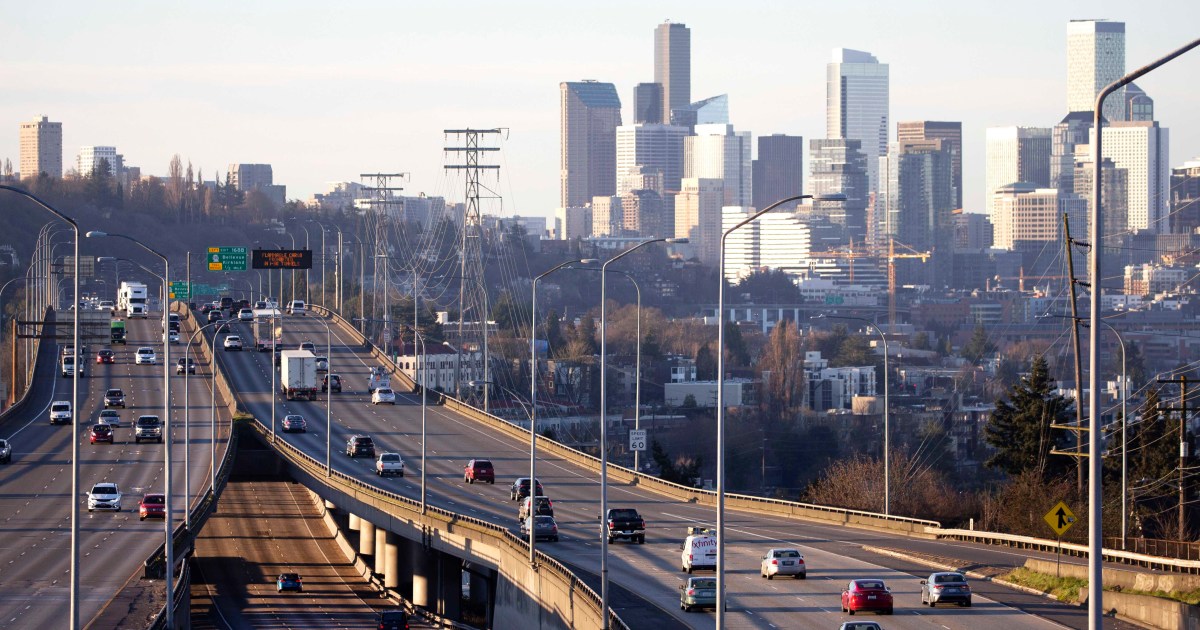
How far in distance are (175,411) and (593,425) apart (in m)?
75.8

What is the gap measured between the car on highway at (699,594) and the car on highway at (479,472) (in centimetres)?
3181

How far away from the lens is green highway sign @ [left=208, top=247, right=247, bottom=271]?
119 meters

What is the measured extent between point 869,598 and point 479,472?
35486 millimetres

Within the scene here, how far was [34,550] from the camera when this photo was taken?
52531mm

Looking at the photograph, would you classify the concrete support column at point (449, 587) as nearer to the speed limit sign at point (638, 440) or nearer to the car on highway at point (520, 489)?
the car on highway at point (520, 489)

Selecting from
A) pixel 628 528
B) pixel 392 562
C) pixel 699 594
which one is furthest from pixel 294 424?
pixel 699 594

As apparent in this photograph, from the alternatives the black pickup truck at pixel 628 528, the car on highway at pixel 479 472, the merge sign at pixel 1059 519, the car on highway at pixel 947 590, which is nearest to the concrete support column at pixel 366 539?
the car on highway at pixel 479 472

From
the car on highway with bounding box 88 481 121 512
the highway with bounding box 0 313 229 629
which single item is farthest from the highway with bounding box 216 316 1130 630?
the car on highway with bounding box 88 481 121 512

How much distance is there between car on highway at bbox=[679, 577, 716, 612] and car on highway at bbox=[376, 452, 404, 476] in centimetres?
3531

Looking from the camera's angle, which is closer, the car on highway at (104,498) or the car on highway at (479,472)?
the car on highway at (104,498)

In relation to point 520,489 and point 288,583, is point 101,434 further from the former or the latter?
point 520,489

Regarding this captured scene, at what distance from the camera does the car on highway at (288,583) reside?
70.1 m

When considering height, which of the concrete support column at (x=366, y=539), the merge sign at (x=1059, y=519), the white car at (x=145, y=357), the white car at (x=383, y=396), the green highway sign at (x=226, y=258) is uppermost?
the green highway sign at (x=226, y=258)

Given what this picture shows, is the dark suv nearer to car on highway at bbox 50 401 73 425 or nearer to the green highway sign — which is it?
car on highway at bbox 50 401 73 425
